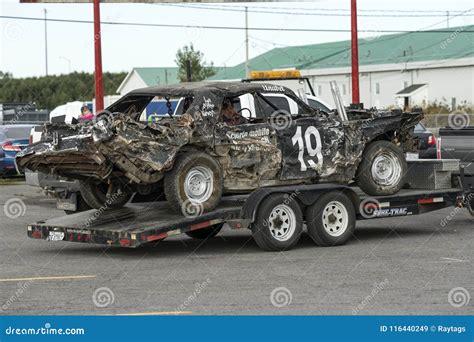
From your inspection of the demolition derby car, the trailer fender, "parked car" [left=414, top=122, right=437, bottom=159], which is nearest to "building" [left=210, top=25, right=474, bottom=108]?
"parked car" [left=414, top=122, right=437, bottom=159]

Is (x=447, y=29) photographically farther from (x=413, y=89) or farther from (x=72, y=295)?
(x=72, y=295)

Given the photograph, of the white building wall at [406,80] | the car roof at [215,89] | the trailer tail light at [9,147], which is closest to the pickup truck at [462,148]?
the car roof at [215,89]

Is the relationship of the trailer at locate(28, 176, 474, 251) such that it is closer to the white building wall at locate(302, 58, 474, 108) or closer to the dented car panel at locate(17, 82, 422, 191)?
the dented car panel at locate(17, 82, 422, 191)

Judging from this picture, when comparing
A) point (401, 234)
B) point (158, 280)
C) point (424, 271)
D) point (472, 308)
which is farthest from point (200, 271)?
point (401, 234)

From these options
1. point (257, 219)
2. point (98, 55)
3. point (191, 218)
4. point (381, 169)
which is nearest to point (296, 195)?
point (257, 219)

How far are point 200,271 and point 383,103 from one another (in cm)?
6119

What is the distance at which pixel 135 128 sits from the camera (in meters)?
12.6

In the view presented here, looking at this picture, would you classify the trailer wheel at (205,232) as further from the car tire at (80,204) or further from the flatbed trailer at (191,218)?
the car tire at (80,204)

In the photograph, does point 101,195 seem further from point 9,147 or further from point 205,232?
point 9,147

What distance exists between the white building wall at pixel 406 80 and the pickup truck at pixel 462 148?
46788mm

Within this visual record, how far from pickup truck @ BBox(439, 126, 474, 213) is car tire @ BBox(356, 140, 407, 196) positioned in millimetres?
1556

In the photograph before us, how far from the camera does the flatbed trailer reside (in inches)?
494

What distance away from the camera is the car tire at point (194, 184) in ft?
42.1

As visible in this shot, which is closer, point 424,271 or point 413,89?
point 424,271
